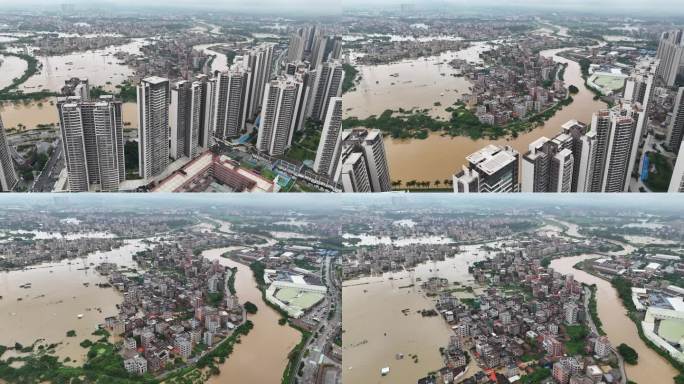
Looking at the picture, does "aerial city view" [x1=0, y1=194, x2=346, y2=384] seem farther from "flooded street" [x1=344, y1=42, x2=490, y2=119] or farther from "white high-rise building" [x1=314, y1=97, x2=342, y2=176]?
"flooded street" [x1=344, y1=42, x2=490, y2=119]

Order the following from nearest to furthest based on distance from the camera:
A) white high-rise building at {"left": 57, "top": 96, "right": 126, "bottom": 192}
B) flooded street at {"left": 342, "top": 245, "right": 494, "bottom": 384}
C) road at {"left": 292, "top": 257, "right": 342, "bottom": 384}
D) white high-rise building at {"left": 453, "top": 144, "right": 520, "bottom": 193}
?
road at {"left": 292, "top": 257, "right": 342, "bottom": 384} → flooded street at {"left": 342, "top": 245, "right": 494, "bottom": 384} → white high-rise building at {"left": 453, "top": 144, "right": 520, "bottom": 193} → white high-rise building at {"left": 57, "top": 96, "right": 126, "bottom": 192}

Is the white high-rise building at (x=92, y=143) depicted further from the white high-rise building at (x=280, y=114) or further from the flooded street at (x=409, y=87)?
the flooded street at (x=409, y=87)

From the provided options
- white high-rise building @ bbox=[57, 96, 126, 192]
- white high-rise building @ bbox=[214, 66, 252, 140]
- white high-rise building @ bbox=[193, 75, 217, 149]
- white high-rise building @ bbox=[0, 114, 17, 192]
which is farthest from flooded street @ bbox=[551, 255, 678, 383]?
white high-rise building @ bbox=[0, 114, 17, 192]

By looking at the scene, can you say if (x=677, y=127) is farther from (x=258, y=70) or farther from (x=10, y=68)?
(x=10, y=68)

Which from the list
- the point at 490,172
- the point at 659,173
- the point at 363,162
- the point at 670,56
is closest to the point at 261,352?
the point at 363,162

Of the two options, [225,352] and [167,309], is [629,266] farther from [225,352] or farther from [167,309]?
[167,309]

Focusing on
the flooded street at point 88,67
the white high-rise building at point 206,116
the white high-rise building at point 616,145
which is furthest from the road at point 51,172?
the white high-rise building at point 616,145
